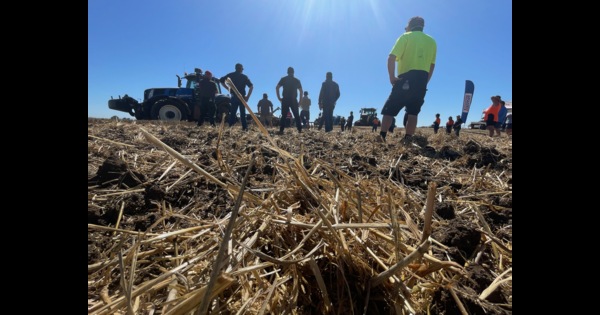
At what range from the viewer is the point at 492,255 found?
85cm

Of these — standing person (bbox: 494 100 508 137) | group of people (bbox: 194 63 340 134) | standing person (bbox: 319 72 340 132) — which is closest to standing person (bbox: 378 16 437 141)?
group of people (bbox: 194 63 340 134)

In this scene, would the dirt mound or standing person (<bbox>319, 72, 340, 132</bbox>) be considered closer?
the dirt mound

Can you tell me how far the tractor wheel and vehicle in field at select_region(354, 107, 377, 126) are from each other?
19.2 meters

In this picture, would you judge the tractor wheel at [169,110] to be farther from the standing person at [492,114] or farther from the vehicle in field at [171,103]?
the standing person at [492,114]

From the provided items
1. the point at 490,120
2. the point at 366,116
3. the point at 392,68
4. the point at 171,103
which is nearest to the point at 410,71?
the point at 392,68

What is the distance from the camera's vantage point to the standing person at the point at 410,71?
3.87m

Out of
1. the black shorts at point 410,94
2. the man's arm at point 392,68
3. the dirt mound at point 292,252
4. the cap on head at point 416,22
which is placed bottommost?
the dirt mound at point 292,252

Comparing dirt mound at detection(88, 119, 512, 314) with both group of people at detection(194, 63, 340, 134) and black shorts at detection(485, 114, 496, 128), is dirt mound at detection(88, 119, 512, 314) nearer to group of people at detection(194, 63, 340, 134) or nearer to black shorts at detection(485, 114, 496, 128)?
group of people at detection(194, 63, 340, 134)

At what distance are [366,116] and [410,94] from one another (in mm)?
22624

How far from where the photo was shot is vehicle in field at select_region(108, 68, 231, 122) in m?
9.48

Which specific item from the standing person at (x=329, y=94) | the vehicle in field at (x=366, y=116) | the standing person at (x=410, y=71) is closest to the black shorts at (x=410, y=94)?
the standing person at (x=410, y=71)
